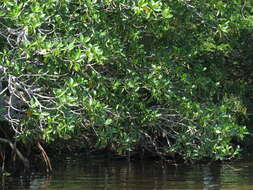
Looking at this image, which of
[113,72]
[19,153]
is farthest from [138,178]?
[19,153]

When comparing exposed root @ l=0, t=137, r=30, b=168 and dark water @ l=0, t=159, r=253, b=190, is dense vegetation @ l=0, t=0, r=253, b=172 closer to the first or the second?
exposed root @ l=0, t=137, r=30, b=168

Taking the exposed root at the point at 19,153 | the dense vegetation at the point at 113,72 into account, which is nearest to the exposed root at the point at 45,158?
the dense vegetation at the point at 113,72

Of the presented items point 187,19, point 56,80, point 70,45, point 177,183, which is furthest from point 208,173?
point 70,45

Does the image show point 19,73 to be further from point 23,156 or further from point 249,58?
point 249,58

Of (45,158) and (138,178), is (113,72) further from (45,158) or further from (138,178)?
(45,158)

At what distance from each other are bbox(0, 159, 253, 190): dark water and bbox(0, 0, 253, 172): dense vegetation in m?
0.52

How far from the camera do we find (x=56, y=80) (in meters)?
11.4

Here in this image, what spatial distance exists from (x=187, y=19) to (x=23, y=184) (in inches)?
170

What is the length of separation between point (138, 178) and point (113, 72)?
1957mm

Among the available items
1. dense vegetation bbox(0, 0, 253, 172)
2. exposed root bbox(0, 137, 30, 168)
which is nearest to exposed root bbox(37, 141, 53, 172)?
dense vegetation bbox(0, 0, 253, 172)

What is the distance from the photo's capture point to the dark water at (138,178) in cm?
1146

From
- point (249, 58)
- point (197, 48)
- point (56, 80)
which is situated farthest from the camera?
point (249, 58)

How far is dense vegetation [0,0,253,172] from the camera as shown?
10211 mm

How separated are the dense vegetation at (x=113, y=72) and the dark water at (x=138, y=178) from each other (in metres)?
0.52
